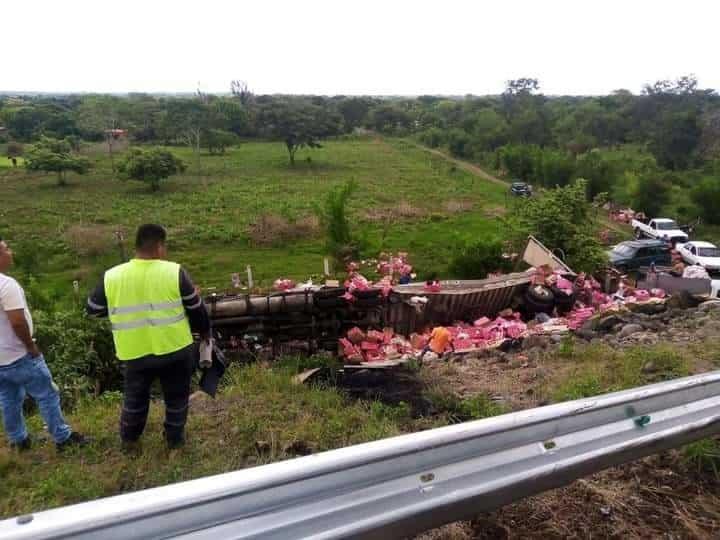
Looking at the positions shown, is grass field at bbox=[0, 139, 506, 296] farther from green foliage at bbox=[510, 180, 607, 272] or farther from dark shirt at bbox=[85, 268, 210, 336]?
dark shirt at bbox=[85, 268, 210, 336]

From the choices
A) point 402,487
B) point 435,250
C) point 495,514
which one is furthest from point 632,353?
point 435,250

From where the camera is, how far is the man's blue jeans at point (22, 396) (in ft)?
10.9

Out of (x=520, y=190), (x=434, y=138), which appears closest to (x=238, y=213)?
(x=520, y=190)

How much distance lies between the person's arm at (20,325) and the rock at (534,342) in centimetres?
438

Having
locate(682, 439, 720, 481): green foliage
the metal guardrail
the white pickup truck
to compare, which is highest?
the metal guardrail

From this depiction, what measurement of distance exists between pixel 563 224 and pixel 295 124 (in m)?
31.2

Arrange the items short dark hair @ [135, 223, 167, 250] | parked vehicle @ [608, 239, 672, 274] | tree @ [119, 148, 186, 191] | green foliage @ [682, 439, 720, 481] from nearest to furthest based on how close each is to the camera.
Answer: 1. green foliage @ [682, 439, 720, 481]
2. short dark hair @ [135, 223, 167, 250]
3. parked vehicle @ [608, 239, 672, 274]
4. tree @ [119, 148, 186, 191]

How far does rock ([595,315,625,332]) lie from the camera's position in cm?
640

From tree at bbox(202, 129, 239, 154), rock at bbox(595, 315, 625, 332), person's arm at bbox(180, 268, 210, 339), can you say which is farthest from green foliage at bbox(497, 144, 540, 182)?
person's arm at bbox(180, 268, 210, 339)

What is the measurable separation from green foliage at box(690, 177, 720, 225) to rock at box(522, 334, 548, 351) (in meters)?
19.2

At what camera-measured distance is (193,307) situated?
3.23 m

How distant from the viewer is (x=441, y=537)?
1.70 m

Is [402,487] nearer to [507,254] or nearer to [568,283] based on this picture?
[568,283]

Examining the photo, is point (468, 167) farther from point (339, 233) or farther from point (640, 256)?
point (339, 233)
